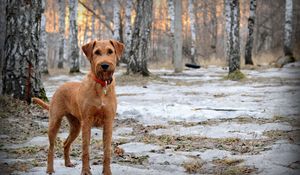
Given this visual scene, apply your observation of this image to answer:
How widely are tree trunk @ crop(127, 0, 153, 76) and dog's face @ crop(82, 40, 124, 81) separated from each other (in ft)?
42.8

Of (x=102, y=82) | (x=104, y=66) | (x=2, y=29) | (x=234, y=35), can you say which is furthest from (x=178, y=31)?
(x=104, y=66)

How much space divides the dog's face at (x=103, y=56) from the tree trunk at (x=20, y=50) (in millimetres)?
4401

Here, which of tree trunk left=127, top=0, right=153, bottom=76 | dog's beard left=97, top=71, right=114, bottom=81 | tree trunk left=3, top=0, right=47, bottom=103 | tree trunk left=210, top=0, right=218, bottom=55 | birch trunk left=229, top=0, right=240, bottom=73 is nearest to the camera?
dog's beard left=97, top=71, right=114, bottom=81

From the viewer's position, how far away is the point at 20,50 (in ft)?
27.3

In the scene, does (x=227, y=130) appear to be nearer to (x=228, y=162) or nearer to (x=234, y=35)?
(x=228, y=162)

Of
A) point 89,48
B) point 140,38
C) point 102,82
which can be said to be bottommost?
point 102,82

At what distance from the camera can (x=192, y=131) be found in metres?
6.94

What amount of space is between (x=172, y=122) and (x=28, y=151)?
2.89 meters

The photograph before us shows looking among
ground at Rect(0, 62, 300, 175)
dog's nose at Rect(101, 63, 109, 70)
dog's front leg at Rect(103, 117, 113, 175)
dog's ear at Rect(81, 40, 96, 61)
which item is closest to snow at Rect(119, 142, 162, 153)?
ground at Rect(0, 62, 300, 175)

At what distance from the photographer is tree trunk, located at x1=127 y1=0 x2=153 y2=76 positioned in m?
17.3

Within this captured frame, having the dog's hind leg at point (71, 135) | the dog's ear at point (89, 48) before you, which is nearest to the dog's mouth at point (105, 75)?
the dog's ear at point (89, 48)

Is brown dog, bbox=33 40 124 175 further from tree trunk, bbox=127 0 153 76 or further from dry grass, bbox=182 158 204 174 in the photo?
tree trunk, bbox=127 0 153 76

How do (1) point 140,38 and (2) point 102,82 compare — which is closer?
(2) point 102,82

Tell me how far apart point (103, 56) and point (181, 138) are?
2.71 metres
